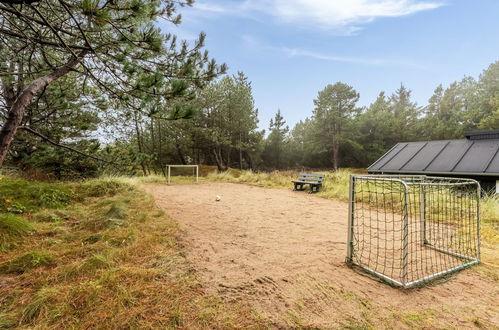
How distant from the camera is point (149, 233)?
286cm

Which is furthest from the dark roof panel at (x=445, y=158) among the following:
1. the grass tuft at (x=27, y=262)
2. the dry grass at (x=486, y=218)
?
the grass tuft at (x=27, y=262)

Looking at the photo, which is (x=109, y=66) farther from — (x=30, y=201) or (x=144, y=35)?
(x=30, y=201)

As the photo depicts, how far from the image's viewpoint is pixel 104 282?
1675 mm

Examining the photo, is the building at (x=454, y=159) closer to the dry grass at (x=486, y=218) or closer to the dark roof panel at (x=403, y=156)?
the dark roof panel at (x=403, y=156)

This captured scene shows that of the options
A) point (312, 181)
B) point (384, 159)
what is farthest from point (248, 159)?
point (312, 181)

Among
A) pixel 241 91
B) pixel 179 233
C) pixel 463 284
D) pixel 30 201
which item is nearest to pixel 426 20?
pixel 463 284

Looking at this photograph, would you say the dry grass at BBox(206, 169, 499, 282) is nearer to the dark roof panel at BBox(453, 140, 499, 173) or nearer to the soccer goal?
the soccer goal

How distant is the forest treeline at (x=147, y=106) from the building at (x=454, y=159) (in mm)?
8235

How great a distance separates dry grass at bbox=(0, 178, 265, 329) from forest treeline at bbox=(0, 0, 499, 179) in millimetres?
1026

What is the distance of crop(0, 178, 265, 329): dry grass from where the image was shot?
4.44ft

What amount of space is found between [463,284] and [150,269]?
2.94 m

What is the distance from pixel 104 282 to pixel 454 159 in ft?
35.5

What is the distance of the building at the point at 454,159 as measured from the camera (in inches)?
266

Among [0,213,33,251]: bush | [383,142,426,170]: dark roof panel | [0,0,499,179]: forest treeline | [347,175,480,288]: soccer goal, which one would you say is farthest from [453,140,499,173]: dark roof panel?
[0,213,33,251]: bush
